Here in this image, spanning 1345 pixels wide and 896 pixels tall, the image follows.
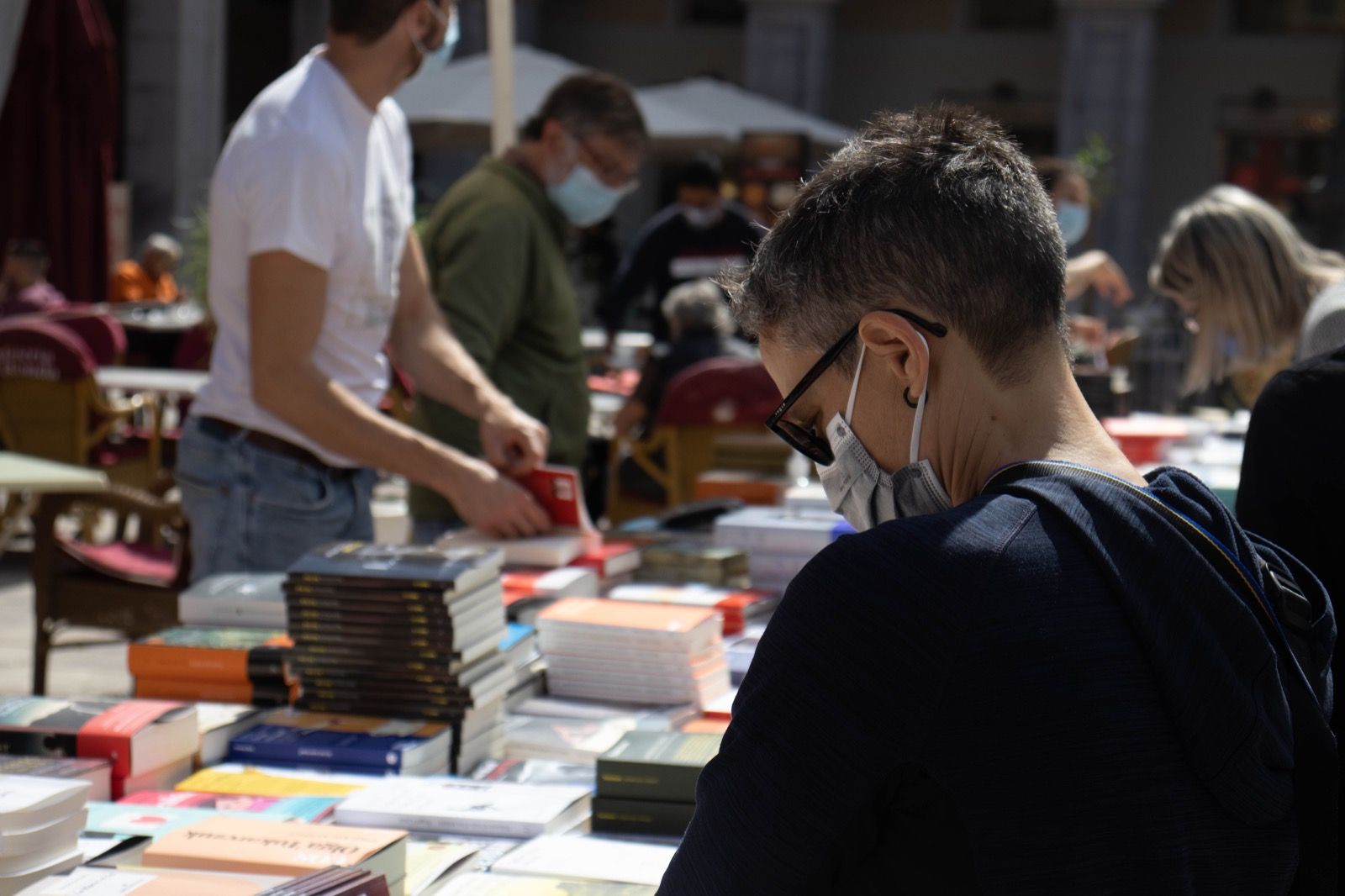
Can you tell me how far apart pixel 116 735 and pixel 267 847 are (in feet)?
1.32

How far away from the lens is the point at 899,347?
47.1 inches

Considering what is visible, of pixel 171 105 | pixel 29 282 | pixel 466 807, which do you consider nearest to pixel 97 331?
pixel 29 282

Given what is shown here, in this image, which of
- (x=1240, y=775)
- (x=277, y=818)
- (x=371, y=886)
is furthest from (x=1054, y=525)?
(x=277, y=818)

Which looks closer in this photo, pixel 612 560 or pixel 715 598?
pixel 715 598

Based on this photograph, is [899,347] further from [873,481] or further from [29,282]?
[29,282]

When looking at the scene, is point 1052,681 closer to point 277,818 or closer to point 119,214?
point 277,818

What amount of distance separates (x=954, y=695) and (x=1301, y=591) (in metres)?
0.40

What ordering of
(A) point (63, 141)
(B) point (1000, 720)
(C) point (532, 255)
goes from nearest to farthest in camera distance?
(B) point (1000, 720), (C) point (532, 255), (A) point (63, 141)

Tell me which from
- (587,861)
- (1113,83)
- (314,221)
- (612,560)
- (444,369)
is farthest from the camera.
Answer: (1113,83)

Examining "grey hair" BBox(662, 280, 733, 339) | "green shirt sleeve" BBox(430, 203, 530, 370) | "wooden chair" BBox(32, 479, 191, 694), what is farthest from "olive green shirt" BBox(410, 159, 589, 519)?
"grey hair" BBox(662, 280, 733, 339)

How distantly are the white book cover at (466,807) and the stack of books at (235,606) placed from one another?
0.61 meters

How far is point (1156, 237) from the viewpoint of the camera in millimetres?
20578

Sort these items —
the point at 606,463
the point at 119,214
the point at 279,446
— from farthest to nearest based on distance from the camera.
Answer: the point at 119,214
the point at 606,463
the point at 279,446

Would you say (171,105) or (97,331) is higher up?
(171,105)
